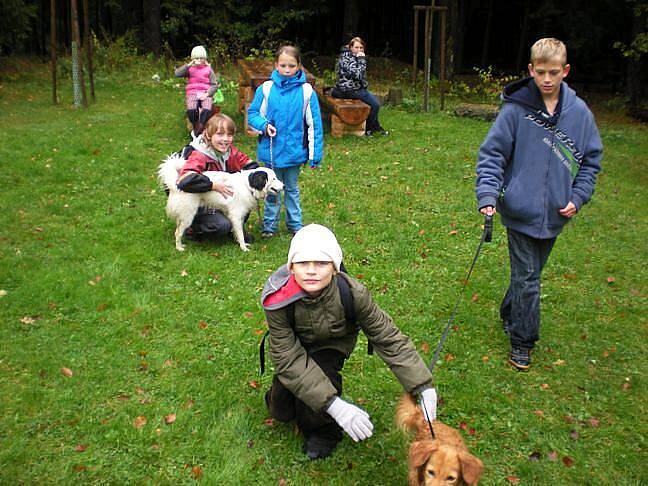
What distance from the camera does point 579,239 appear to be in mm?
6910

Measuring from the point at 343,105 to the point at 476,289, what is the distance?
6.29m

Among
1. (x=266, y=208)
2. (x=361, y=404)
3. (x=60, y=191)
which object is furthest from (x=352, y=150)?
(x=361, y=404)

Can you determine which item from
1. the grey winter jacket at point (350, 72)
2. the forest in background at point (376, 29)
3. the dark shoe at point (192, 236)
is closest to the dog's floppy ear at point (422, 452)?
the dark shoe at point (192, 236)

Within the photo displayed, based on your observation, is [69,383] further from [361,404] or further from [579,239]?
[579,239]

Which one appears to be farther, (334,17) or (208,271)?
(334,17)

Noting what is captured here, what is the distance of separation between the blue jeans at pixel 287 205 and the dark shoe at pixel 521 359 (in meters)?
3.06

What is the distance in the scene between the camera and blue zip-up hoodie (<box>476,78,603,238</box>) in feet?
12.9

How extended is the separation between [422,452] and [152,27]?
20.4 meters

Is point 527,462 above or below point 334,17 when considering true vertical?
below

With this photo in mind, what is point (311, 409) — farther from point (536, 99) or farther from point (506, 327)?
point (536, 99)

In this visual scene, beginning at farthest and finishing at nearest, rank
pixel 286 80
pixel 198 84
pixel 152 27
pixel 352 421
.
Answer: pixel 152 27 → pixel 198 84 → pixel 286 80 → pixel 352 421

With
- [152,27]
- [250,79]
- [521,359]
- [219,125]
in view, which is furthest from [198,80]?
[152,27]

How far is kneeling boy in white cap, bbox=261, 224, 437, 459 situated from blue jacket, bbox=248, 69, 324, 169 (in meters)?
3.29

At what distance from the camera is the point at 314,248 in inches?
118
